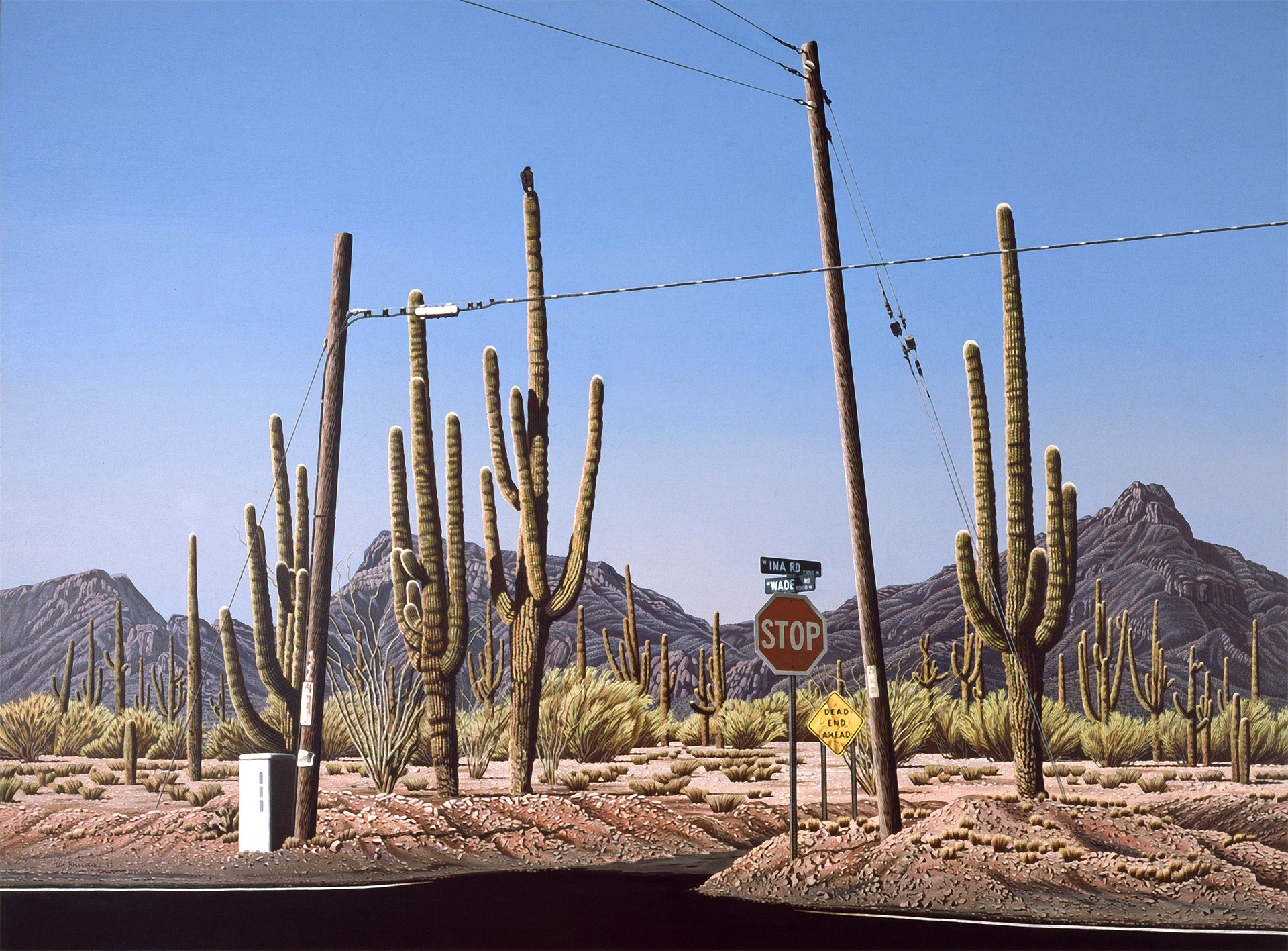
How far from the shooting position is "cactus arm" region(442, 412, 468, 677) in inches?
931

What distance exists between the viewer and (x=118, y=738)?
1588 inches

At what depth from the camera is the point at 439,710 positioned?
77.6 ft

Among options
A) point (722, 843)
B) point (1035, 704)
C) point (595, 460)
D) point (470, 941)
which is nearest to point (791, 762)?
point (470, 941)

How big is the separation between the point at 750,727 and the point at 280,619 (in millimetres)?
15339

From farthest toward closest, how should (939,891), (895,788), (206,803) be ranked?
(206,803) < (895,788) < (939,891)

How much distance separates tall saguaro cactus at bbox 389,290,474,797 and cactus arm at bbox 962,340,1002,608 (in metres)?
7.76

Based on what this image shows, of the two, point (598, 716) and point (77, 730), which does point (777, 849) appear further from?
point (77, 730)

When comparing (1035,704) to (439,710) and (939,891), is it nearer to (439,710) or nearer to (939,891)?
(939,891)

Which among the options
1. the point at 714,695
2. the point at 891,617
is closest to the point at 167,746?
the point at 714,695

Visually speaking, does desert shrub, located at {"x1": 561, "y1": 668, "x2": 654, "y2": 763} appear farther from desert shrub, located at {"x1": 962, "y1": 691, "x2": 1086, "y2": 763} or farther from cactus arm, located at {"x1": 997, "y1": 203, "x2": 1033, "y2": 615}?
cactus arm, located at {"x1": 997, "y1": 203, "x2": 1033, "y2": 615}

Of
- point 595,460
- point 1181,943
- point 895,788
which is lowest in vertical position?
point 1181,943

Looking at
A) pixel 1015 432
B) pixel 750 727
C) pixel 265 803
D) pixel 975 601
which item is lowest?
pixel 265 803

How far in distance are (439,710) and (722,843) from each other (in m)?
5.41

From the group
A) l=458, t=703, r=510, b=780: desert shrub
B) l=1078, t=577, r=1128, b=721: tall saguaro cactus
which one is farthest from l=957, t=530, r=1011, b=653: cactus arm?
l=1078, t=577, r=1128, b=721: tall saguaro cactus
